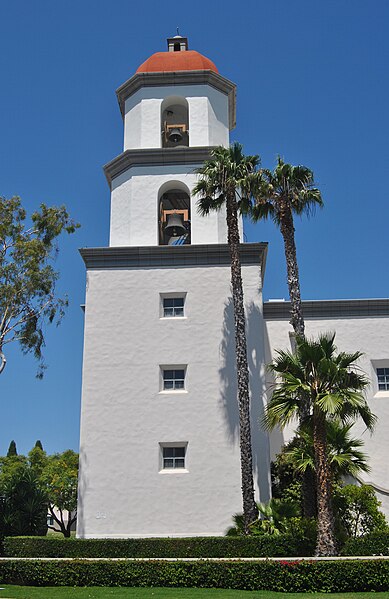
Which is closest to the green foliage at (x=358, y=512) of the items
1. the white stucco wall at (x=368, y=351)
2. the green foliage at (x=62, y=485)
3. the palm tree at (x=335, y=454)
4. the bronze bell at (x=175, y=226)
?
the palm tree at (x=335, y=454)

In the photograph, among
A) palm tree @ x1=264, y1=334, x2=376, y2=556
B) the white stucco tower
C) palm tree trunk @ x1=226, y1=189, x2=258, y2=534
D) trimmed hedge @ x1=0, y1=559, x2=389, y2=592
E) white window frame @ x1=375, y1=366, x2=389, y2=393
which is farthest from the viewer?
white window frame @ x1=375, y1=366, x2=389, y2=393

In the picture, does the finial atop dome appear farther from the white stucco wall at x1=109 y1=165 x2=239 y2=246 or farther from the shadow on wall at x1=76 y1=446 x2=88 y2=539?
the shadow on wall at x1=76 y1=446 x2=88 y2=539

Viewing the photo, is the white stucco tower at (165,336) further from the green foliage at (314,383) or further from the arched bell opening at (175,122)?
the green foliage at (314,383)

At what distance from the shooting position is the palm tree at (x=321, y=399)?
52.6ft

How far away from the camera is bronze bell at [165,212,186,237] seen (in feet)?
76.3

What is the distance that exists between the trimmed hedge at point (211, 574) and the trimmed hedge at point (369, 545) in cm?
251

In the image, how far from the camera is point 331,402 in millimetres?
15953

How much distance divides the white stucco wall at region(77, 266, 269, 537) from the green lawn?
16.1ft

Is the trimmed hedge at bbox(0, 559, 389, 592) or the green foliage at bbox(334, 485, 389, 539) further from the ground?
the green foliage at bbox(334, 485, 389, 539)

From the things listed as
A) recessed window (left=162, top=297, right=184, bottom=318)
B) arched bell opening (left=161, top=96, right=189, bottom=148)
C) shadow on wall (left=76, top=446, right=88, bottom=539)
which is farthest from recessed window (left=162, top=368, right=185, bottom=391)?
arched bell opening (left=161, top=96, right=189, bottom=148)

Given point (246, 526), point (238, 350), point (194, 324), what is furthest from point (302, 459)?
point (194, 324)

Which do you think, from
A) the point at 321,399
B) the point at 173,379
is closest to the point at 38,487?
the point at 173,379

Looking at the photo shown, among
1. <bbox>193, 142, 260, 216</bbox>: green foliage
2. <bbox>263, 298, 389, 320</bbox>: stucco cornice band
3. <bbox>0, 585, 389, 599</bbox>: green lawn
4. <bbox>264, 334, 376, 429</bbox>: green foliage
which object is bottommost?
<bbox>0, 585, 389, 599</bbox>: green lawn

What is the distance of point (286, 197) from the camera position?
2180cm
